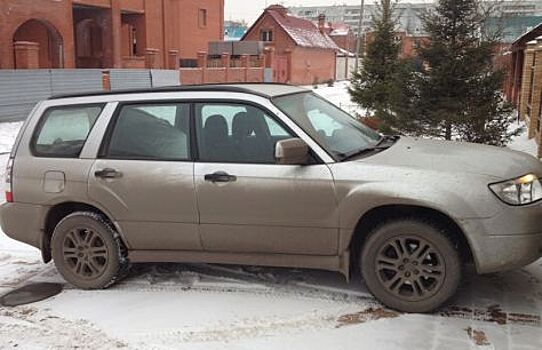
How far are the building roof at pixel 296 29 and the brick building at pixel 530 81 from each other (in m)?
30.7

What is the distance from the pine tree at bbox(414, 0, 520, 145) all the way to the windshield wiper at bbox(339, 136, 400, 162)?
3.89 m

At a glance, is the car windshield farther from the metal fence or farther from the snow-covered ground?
the metal fence

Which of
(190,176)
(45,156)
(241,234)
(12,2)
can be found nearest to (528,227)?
(241,234)

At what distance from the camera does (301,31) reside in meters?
54.3

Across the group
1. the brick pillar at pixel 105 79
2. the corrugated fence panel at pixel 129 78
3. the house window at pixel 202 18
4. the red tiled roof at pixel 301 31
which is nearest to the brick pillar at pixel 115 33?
the corrugated fence panel at pixel 129 78

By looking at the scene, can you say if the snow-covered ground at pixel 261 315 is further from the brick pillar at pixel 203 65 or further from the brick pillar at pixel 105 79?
the brick pillar at pixel 203 65

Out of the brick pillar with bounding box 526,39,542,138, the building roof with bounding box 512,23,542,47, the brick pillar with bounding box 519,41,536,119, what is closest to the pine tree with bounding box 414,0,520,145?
the brick pillar with bounding box 526,39,542,138

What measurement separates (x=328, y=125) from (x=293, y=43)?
46.5m

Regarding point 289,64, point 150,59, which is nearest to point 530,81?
point 150,59

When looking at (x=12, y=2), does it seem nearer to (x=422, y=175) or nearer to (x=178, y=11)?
(x=178, y=11)

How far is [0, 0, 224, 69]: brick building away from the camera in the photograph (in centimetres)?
2286

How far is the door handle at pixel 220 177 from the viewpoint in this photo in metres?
4.53

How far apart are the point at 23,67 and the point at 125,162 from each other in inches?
703

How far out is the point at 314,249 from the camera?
4.46 m
